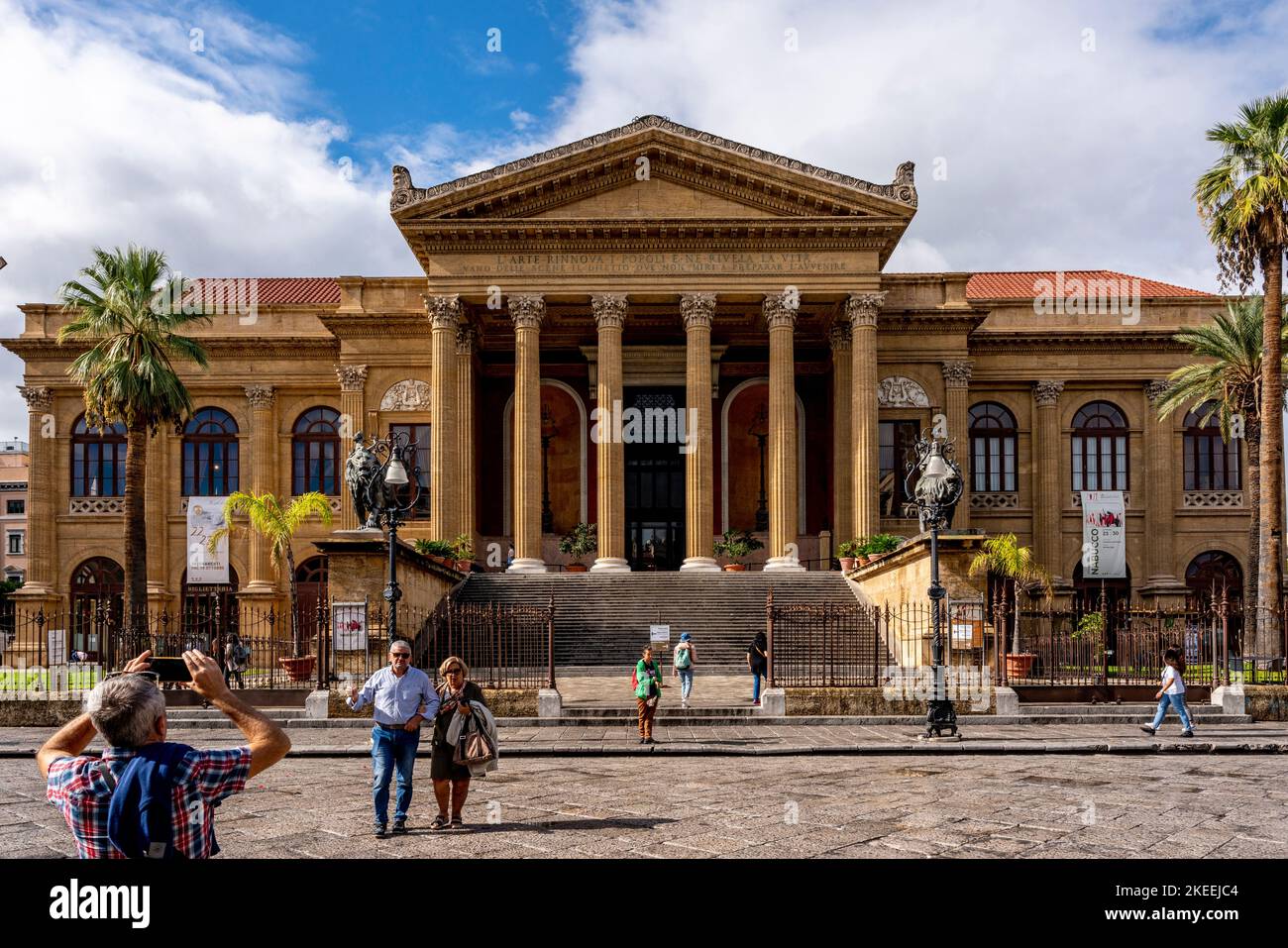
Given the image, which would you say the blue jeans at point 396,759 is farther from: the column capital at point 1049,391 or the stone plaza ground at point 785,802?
Answer: the column capital at point 1049,391

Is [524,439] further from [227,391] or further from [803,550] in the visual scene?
[227,391]

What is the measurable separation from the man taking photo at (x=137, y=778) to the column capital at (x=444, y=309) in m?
33.1

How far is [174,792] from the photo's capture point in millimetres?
4105

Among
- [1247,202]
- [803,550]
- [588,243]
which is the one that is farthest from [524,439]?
[1247,202]

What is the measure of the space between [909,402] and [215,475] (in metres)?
24.4

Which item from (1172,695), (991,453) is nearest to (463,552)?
(991,453)

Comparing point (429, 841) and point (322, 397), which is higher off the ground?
point (322, 397)

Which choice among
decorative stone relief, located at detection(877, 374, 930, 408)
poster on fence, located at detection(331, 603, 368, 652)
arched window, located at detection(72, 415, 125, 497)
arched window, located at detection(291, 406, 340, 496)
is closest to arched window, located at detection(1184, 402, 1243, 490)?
decorative stone relief, located at detection(877, 374, 930, 408)

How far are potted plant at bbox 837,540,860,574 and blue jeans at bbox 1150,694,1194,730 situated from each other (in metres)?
16.1

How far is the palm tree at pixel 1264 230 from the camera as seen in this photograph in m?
28.8

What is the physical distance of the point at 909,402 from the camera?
138ft

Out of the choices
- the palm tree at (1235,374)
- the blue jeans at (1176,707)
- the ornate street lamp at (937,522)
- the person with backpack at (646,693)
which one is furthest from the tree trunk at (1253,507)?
A: the person with backpack at (646,693)

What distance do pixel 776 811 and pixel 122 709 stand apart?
7.61 metres

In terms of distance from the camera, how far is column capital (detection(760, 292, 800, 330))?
120 feet
